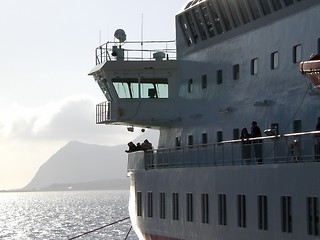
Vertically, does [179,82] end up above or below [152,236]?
above

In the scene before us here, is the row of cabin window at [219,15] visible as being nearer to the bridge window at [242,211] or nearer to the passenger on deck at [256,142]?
the passenger on deck at [256,142]

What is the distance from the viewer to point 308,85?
110 ft

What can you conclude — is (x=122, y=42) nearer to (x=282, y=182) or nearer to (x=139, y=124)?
(x=139, y=124)

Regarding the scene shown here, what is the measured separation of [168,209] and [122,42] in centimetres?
986

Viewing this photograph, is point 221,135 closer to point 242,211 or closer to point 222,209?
point 222,209

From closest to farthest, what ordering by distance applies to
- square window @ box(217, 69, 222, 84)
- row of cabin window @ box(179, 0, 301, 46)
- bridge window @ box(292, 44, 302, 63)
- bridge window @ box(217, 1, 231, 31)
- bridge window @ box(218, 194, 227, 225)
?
bridge window @ box(292, 44, 302, 63) → bridge window @ box(218, 194, 227, 225) → row of cabin window @ box(179, 0, 301, 46) → bridge window @ box(217, 1, 231, 31) → square window @ box(217, 69, 222, 84)

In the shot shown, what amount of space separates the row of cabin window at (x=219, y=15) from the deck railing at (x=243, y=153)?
4.49m

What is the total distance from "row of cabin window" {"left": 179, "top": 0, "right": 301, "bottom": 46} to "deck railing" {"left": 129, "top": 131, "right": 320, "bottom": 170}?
449cm

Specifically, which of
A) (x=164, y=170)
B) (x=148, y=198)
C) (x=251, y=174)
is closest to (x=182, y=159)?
(x=164, y=170)

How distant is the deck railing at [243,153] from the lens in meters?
30.7

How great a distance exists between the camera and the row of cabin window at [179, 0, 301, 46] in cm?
3691

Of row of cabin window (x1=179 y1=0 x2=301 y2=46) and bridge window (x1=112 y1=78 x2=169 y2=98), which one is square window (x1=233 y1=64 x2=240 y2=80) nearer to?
row of cabin window (x1=179 y1=0 x2=301 y2=46)

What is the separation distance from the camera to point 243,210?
34.2m

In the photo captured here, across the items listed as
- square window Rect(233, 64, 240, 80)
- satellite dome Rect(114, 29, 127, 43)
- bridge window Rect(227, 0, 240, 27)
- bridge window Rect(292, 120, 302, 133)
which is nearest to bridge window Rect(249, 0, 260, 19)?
bridge window Rect(227, 0, 240, 27)
